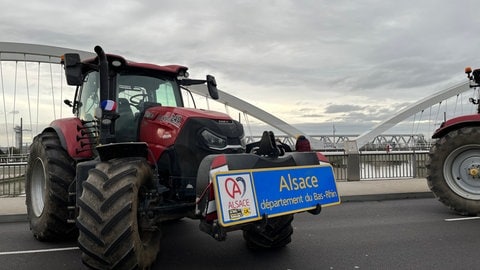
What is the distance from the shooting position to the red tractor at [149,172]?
3.54 metres

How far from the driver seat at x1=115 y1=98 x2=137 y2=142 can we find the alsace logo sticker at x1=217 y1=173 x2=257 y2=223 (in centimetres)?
163

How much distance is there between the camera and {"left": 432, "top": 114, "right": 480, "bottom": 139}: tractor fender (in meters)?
7.51

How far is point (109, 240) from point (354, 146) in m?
11.0

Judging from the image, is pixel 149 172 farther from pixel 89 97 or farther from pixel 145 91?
pixel 89 97

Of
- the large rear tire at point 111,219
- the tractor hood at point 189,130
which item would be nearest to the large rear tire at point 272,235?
the tractor hood at point 189,130

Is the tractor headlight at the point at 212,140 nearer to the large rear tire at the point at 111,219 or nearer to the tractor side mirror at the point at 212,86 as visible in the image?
the large rear tire at the point at 111,219

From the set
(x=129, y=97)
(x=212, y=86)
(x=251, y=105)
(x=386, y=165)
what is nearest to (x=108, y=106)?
(x=129, y=97)

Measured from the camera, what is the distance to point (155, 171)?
4305 millimetres

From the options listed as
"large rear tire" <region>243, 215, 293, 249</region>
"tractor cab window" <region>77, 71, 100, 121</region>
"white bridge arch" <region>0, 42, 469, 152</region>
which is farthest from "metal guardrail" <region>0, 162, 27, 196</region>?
"white bridge arch" <region>0, 42, 469, 152</region>

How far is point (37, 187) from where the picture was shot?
614cm

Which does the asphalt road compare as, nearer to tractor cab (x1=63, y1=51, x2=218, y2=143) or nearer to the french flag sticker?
tractor cab (x1=63, y1=51, x2=218, y2=143)

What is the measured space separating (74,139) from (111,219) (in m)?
2.19

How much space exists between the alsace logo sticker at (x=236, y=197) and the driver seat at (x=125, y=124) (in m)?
1.63

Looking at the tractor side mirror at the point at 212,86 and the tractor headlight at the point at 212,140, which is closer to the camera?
the tractor headlight at the point at 212,140
